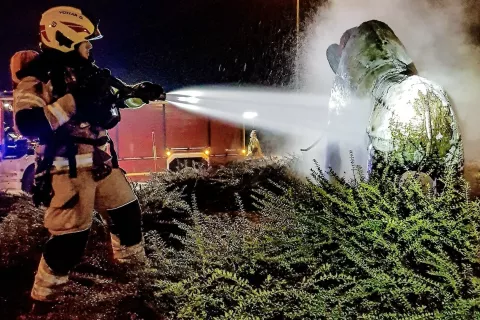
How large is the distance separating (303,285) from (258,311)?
1.02 feet

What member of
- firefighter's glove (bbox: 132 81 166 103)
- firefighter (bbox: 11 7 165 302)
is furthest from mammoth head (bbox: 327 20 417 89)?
firefighter (bbox: 11 7 165 302)

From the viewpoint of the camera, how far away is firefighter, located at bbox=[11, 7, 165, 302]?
2961 millimetres

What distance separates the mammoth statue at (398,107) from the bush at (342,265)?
697 millimetres

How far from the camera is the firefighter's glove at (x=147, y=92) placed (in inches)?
133

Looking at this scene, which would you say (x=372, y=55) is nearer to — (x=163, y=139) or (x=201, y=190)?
(x=201, y=190)

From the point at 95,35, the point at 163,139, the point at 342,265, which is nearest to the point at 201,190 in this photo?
the point at 95,35

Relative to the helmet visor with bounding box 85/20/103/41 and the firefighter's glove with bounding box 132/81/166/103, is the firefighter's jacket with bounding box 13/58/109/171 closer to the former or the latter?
the helmet visor with bounding box 85/20/103/41

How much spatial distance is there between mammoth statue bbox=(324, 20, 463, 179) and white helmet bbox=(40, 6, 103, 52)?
2.92 meters

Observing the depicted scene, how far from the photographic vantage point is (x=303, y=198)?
4.38 meters

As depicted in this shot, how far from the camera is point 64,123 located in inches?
119

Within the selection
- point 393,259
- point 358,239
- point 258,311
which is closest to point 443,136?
point 358,239

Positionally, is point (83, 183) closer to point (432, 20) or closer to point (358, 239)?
point (358, 239)

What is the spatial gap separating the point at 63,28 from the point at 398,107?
120 inches

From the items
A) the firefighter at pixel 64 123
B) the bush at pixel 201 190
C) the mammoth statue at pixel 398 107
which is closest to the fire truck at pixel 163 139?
the bush at pixel 201 190
